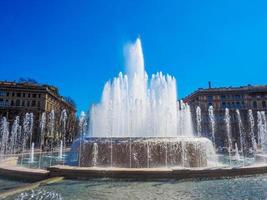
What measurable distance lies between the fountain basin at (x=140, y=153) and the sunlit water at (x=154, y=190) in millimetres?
3354

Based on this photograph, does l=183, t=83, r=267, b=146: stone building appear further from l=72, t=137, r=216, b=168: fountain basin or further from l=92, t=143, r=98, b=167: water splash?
l=92, t=143, r=98, b=167: water splash

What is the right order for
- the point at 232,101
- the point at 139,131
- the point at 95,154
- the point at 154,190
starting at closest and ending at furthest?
the point at 154,190, the point at 95,154, the point at 139,131, the point at 232,101

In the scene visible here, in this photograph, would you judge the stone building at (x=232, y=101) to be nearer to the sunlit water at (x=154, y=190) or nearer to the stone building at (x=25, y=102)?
the stone building at (x=25, y=102)

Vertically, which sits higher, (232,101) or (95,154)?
(232,101)

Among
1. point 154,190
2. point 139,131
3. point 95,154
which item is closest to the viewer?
point 154,190

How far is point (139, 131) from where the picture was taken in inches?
756

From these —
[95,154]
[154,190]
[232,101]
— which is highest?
[232,101]

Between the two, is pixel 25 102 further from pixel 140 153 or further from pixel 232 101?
pixel 140 153

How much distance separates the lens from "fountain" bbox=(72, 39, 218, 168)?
13656 millimetres

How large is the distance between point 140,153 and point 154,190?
15.9 feet

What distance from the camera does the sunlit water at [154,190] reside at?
8.01 meters

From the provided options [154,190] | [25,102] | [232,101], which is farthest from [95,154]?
[232,101]

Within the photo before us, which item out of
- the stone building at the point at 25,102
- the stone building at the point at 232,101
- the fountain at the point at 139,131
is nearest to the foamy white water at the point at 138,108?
the fountain at the point at 139,131

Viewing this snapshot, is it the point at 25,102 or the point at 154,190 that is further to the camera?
the point at 25,102
